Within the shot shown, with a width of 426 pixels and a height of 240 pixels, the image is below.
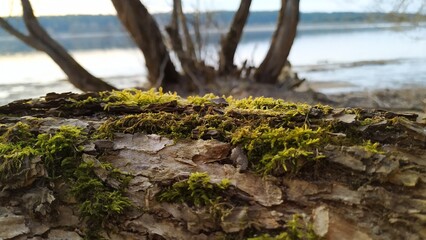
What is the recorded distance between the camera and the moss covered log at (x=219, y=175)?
2.65 ft

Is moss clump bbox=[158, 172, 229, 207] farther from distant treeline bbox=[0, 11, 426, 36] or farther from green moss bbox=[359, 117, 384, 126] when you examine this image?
distant treeline bbox=[0, 11, 426, 36]

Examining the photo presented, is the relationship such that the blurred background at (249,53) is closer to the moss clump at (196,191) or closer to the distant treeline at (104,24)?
the distant treeline at (104,24)

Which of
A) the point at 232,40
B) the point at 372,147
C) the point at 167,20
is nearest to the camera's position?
the point at 372,147

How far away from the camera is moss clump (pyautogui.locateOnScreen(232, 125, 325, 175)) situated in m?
0.87

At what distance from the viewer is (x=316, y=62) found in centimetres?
584

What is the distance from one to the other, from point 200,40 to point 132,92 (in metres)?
3.44

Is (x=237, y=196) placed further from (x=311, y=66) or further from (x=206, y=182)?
(x=311, y=66)

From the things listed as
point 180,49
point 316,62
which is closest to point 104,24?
point 180,49

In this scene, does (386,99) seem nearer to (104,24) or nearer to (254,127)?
(104,24)

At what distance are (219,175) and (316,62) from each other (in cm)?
520

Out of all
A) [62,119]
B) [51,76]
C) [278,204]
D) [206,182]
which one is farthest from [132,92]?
[51,76]

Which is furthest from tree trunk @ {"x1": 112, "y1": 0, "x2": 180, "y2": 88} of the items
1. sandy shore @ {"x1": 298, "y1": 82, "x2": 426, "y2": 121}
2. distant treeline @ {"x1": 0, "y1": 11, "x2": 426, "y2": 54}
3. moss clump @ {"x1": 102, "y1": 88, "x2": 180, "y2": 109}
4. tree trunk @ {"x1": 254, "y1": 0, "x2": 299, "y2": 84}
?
moss clump @ {"x1": 102, "y1": 88, "x2": 180, "y2": 109}

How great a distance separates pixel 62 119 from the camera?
109 cm

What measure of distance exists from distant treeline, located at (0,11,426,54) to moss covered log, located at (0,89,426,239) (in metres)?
2.95
